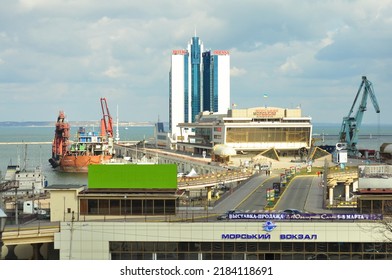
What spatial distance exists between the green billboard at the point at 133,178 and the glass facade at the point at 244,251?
605cm

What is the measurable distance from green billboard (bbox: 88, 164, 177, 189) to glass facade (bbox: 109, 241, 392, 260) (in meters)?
6.05

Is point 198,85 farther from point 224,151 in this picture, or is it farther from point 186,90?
point 224,151

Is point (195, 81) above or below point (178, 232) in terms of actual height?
above

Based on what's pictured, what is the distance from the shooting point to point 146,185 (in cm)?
4056

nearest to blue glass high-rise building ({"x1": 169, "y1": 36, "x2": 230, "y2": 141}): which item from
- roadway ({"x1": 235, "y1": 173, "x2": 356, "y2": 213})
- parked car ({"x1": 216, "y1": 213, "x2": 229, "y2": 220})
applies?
roadway ({"x1": 235, "y1": 173, "x2": 356, "y2": 213})

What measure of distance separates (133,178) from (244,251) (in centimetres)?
890

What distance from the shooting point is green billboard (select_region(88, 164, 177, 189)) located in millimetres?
40562

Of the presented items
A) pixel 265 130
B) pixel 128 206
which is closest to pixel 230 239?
pixel 128 206

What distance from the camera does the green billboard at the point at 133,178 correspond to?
40.6 metres

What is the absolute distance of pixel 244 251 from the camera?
34.8 m

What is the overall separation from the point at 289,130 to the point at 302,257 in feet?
260

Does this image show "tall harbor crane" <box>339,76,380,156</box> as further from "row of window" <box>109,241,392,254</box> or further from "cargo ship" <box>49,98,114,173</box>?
"row of window" <box>109,241,392,254</box>
